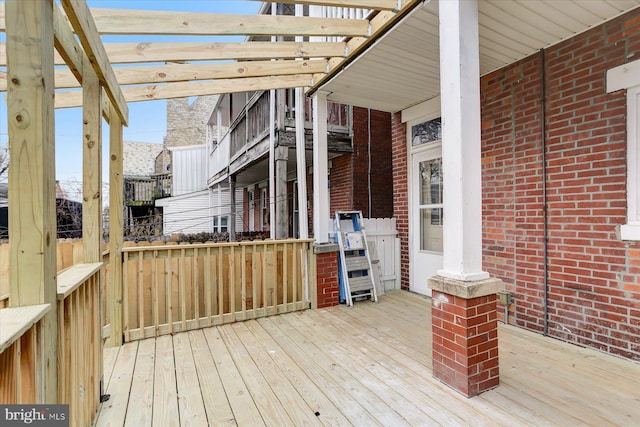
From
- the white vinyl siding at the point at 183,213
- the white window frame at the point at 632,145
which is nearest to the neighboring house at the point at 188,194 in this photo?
the white vinyl siding at the point at 183,213

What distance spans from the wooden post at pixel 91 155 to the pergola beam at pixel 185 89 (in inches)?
64.3

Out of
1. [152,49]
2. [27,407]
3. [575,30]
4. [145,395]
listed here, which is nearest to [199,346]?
[145,395]

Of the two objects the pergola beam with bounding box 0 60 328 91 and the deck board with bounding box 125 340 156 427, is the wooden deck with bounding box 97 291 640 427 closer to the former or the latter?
the deck board with bounding box 125 340 156 427

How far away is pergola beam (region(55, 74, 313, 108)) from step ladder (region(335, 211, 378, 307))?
2.00 metres

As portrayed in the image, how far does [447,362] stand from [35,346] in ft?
7.77

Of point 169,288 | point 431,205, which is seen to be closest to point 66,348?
point 169,288

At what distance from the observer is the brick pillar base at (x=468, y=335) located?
2242mm

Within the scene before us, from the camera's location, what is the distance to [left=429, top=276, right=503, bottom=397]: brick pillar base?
88.3 inches

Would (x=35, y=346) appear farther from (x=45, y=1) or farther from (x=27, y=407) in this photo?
(x=45, y=1)

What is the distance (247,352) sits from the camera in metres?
3.05

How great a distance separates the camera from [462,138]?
2271 mm

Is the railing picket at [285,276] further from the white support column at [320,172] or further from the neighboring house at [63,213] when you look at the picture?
the neighboring house at [63,213]

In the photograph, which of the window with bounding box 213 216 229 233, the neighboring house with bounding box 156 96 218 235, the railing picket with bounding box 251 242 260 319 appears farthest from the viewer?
the neighboring house with bounding box 156 96 218 235

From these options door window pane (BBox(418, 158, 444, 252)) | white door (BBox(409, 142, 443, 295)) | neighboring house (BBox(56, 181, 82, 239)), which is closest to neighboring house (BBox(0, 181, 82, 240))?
neighboring house (BBox(56, 181, 82, 239))
